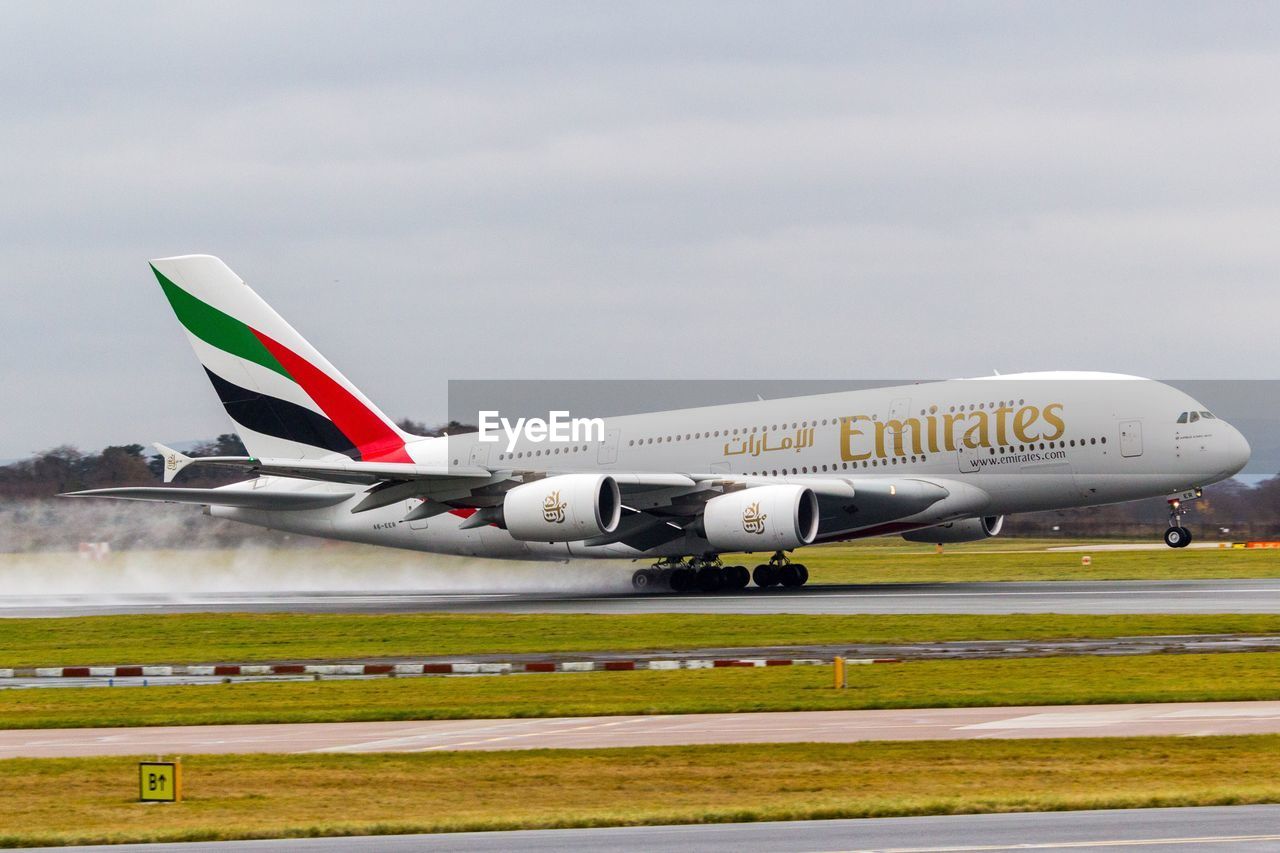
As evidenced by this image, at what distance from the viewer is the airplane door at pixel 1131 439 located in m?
43.4

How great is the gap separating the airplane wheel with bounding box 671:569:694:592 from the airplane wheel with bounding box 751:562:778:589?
190cm

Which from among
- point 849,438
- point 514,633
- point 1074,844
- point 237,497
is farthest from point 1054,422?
point 1074,844

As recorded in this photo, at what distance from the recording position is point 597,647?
31641 millimetres

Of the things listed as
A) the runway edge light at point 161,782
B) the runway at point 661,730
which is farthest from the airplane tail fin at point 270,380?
the runway edge light at point 161,782

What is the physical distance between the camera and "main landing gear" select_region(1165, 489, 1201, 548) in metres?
43.3

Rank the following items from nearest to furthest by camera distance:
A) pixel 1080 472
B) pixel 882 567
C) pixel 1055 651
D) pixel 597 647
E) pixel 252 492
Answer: pixel 1055 651, pixel 597 647, pixel 1080 472, pixel 252 492, pixel 882 567

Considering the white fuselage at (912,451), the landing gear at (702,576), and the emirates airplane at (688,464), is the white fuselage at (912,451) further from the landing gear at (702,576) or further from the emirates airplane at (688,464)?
the landing gear at (702,576)

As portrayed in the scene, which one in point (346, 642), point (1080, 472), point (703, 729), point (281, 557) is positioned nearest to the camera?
point (703, 729)

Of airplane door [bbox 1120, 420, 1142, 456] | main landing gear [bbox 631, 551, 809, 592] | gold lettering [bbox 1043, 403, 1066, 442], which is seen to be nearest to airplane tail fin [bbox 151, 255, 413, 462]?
main landing gear [bbox 631, 551, 809, 592]

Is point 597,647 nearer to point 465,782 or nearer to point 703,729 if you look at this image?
point 703,729

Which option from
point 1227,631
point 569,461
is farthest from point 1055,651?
point 569,461

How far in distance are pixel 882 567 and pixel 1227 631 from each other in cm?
3450

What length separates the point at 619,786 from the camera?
631 inches

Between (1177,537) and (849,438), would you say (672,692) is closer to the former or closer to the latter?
(849,438)
